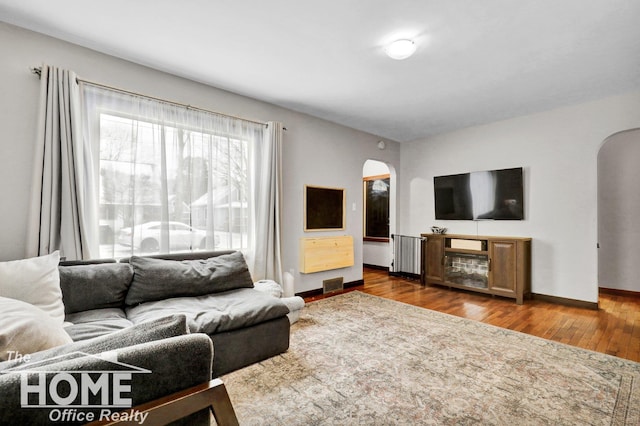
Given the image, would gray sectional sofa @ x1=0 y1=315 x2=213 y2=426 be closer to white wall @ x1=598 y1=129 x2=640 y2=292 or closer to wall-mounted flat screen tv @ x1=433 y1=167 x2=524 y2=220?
wall-mounted flat screen tv @ x1=433 y1=167 x2=524 y2=220

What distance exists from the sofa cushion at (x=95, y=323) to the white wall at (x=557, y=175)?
4.86 m

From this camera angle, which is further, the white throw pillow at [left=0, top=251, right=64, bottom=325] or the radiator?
the radiator

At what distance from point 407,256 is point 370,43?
13.2 ft

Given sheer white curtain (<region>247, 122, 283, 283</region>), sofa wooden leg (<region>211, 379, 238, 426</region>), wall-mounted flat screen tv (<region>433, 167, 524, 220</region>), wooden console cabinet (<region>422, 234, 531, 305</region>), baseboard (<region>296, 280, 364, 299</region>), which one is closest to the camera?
sofa wooden leg (<region>211, 379, 238, 426</region>)

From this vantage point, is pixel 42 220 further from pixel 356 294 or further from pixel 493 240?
pixel 493 240

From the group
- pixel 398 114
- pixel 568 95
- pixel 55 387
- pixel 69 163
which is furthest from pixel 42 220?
pixel 568 95

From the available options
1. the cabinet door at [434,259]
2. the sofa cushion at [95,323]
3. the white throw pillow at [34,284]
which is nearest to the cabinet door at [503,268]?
the cabinet door at [434,259]

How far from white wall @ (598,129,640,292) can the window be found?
542 centimetres

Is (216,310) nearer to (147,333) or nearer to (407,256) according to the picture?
(147,333)

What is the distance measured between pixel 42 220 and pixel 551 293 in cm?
581

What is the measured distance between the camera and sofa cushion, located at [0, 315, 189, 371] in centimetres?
82

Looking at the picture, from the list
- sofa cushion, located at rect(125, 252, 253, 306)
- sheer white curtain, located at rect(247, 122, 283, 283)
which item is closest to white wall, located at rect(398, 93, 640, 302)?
sheer white curtain, located at rect(247, 122, 283, 283)

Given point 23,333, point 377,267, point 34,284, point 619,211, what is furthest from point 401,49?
point 377,267

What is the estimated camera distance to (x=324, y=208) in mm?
4551
